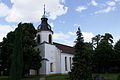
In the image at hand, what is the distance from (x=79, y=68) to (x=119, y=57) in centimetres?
3345

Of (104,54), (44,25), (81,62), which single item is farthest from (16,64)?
(104,54)

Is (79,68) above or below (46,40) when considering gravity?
below

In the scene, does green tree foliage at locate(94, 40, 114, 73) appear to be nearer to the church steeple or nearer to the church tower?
the church tower

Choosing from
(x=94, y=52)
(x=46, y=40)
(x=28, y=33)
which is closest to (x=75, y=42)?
(x=28, y=33)

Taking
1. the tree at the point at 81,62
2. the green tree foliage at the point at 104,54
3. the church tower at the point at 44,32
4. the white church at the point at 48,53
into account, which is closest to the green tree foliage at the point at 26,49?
the church tower at the point at 44,32

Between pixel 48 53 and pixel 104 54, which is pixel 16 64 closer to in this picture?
pixel 48 53

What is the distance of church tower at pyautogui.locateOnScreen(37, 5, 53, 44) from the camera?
138ft

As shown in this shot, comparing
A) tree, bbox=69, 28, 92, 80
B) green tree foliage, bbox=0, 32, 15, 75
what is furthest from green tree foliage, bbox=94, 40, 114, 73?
tree, bbox=69, 28, 92, 80

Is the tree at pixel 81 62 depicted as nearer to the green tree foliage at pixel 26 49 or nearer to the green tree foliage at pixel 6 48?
the green tree foliage at pixel 26 49

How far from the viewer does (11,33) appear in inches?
1430

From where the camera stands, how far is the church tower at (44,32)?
4195cm

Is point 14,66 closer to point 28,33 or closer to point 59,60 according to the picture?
point 28,33

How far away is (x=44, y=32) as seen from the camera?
42.0m

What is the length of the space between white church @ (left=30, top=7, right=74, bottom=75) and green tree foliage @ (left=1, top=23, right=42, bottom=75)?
4.60 meters
